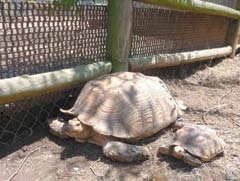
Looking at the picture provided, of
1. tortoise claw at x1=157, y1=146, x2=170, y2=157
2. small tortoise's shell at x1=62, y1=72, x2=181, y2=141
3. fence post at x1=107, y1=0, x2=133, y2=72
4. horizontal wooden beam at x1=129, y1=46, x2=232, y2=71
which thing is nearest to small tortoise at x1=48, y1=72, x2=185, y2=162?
small tortoise's shell at x1=62, y1=72, x2=181, y2=141

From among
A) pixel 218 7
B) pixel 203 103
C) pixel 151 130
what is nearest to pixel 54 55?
pixel 151 130

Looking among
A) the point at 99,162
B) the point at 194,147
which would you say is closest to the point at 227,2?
the point at 194,147

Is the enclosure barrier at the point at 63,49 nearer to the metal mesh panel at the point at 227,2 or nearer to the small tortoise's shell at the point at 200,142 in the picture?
the small tortoise's shell at the point at 200,142

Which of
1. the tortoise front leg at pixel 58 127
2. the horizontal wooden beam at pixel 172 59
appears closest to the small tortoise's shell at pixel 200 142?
the tortoise front leg at pixel 58 127

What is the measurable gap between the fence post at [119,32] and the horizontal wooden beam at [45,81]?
7.9 inches

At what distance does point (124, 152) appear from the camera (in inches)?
94.0

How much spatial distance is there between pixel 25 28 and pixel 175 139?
1348 millimetres

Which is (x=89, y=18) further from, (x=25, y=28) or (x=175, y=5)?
(x=175, y=5)

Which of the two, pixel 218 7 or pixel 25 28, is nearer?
pixel 25 28

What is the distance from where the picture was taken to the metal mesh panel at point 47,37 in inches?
94.0

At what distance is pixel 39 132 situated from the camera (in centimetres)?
281

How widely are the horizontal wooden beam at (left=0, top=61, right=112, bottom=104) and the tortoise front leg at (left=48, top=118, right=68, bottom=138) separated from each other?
258 millimetres

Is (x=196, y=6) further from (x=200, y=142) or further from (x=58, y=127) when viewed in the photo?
(x=58, y=127)

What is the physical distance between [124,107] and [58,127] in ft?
1.81
